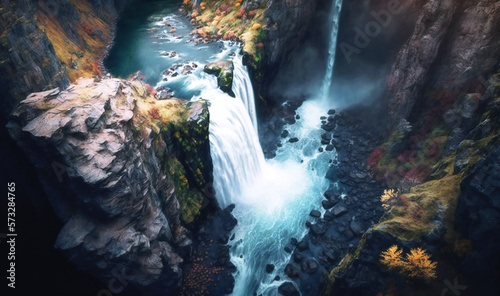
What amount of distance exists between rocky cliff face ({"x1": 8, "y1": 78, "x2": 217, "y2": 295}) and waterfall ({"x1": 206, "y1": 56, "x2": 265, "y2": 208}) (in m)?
5.19

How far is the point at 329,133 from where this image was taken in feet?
114

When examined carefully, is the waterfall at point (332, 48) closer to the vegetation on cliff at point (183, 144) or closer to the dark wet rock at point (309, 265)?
the vegetation on cliff at point (183, 144)

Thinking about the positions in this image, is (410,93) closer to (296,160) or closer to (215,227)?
(296,160)

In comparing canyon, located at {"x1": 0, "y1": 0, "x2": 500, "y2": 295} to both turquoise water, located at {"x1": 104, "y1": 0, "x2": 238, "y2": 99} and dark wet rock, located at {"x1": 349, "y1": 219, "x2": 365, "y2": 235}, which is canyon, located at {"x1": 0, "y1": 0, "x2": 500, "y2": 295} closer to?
dark wet rock, located at {"x1": 349, "y1": 219, "x2": 365, "y2": 235}

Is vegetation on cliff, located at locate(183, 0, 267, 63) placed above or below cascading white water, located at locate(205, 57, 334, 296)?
above

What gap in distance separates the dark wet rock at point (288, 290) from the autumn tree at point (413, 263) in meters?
8.48

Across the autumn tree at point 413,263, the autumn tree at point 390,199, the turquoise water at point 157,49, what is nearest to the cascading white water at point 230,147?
the turquoise water at point 157,49

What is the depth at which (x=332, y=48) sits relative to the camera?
3628 centimetres

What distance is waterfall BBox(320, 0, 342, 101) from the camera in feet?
111

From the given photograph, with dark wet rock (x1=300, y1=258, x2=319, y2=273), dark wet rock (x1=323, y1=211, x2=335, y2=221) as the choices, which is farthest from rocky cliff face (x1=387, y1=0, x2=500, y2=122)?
dark wet rock (x1=300, y1=258, x2=319, y2=273)

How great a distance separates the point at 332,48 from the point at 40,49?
33.6 m

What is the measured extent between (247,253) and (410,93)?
23546 mm

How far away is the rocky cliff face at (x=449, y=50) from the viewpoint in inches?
852

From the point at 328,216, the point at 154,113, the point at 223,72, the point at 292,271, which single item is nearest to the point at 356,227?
the point at 328,216
